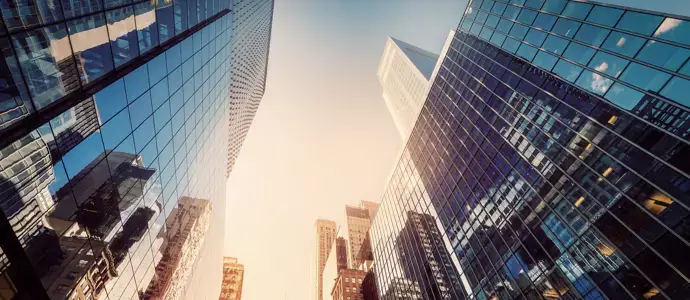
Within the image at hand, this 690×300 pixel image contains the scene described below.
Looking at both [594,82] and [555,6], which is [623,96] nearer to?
[594,82]

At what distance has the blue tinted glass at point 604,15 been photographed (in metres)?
25.4

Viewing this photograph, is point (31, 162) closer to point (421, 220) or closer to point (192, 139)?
point (192, 139)

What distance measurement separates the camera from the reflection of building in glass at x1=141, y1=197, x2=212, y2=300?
28.5 m

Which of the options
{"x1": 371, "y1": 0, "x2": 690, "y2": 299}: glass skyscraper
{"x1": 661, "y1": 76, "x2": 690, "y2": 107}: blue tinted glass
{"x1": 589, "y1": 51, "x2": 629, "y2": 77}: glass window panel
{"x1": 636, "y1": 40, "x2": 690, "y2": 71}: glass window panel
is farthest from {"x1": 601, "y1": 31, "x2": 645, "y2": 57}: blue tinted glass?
{"x1": 661, "y1": 76, "x2": 690, "y2": 107}: blue tinted glass

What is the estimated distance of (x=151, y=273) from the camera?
85.9 feet

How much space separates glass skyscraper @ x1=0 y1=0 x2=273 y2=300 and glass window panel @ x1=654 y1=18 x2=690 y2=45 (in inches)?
1254

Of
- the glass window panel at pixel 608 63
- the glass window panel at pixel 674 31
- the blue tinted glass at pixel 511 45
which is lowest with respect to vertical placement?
the glass window panel at pixel 674 31

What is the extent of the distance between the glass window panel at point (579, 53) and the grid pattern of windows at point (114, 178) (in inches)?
1293

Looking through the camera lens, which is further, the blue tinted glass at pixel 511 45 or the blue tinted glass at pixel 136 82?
the blue tinted glass at pixel 511 45

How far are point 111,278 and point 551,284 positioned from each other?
30.8 metres

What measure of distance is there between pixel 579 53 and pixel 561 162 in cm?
1009

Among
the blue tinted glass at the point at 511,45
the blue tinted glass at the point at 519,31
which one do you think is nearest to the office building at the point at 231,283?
the blue tinted glass at the point at 511,45

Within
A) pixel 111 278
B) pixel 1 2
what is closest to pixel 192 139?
pixel 111 278

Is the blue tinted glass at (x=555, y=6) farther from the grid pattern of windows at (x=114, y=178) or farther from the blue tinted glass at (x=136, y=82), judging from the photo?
the blue tinted glass at (x=136, y=82)
